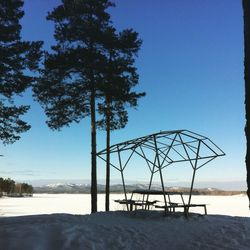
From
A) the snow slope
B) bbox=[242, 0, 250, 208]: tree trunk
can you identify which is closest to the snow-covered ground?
the snow slope

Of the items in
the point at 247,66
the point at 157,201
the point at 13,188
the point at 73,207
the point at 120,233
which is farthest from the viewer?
the point at 13,188

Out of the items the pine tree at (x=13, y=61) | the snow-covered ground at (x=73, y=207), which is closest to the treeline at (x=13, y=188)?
the snow-covered ground at (x=73, y=207)

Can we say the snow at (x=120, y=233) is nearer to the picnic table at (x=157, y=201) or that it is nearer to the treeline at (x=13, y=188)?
the picnic table at (x=157, y=201)

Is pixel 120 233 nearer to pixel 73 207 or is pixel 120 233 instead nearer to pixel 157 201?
pixel 157 201

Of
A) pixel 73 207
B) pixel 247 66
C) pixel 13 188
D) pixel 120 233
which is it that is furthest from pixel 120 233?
pixel 13 188

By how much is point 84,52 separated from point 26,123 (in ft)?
13.2

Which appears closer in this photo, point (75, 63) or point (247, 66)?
point (247, 66)

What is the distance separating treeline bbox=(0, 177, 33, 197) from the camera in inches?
2594

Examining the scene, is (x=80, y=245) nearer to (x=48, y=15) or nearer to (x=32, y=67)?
(x=32, y=67)

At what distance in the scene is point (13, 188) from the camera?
226ft

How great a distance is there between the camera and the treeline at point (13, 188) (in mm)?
65875

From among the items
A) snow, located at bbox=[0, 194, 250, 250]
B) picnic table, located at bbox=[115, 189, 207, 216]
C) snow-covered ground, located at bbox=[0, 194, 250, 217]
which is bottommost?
snow, located at bbox=[0, 194, 250, 250]

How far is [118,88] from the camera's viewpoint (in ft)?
64.3

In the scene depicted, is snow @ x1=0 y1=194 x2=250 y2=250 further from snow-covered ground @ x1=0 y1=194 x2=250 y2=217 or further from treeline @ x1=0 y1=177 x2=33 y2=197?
treeline @ x1=0 y1=177 x2=33 y2=197
